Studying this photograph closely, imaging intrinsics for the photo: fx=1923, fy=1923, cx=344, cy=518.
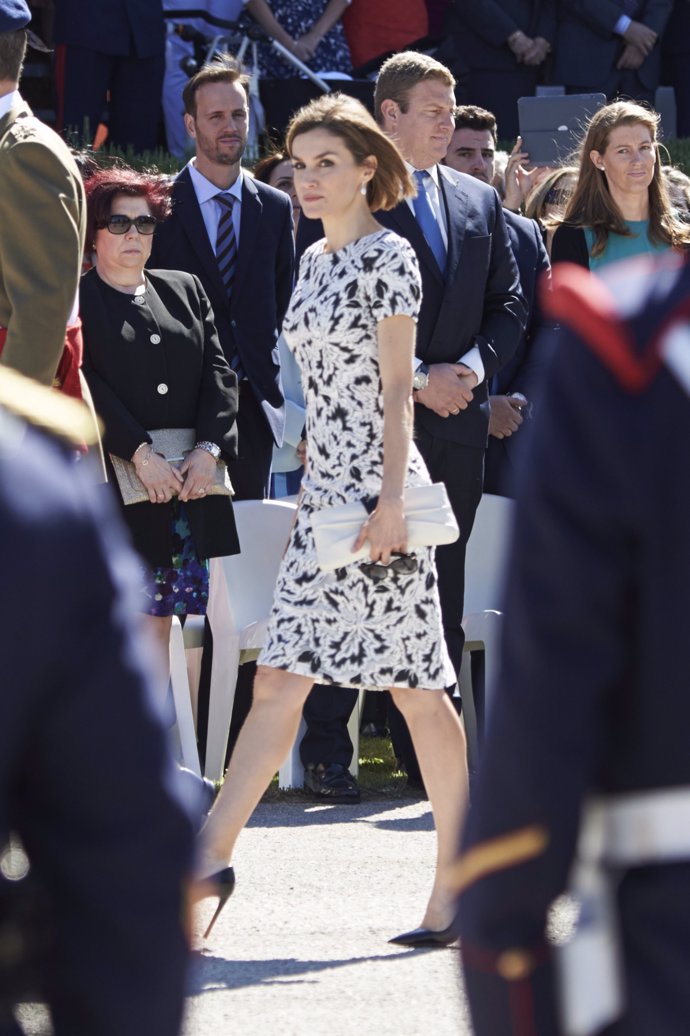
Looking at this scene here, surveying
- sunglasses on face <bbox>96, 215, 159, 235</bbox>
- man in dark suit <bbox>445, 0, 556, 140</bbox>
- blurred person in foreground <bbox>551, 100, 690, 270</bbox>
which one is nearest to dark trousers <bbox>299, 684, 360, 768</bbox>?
sunglasses on face <bbox>96, 215, 159, 235</bbox>

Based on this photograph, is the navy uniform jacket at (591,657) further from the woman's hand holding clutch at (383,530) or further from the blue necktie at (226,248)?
the blue necktie at (226,248)

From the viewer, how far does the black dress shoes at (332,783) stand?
20.0 ft

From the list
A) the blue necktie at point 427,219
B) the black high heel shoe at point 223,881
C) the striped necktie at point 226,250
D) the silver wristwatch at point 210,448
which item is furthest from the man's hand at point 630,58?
the black high heel shoe at point 223,881

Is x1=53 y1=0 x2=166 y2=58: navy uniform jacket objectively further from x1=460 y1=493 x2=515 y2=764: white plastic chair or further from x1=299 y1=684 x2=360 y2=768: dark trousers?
x1=299 y1=684 x2=360 y2=768: dark trousers

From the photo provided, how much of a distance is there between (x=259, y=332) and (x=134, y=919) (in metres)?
5.44

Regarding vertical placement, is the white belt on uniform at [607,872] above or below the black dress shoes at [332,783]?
above

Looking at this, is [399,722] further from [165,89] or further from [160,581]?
[165,89]

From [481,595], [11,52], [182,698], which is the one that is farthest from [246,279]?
[11,52]

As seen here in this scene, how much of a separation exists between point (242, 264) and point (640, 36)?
654 centimetres

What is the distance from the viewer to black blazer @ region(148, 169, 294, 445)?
672 centimetres

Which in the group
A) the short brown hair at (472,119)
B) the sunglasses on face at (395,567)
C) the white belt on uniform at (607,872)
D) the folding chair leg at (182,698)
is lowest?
the folding chair leg at (182,698)

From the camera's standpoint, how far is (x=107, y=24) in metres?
10.6

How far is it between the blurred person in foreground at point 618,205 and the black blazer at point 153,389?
1356mm

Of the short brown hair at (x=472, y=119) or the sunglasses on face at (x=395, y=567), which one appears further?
the short brown hair at (x=472, y=119)
